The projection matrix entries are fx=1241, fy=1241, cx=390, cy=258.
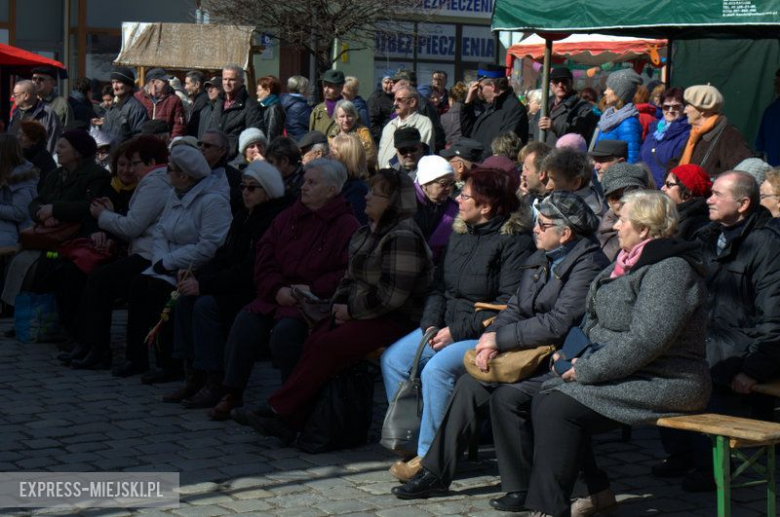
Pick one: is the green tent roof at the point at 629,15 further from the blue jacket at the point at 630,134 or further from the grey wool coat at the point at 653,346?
the grey wool coat at the point at 653,346

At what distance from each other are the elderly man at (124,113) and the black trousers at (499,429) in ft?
29.7

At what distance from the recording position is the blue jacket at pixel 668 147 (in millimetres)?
9734

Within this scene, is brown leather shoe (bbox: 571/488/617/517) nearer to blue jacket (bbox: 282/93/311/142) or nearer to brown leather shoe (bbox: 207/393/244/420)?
brown leather shoe (bbox: 207/393/244/420)

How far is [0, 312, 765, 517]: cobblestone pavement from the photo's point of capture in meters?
5.73

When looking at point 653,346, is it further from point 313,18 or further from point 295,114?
point 313,18

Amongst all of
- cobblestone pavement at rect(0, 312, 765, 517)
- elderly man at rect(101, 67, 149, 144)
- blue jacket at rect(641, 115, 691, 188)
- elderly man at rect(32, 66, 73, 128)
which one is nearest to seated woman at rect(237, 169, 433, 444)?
cobblestone pavement at rect(0, 312, 765, 517)

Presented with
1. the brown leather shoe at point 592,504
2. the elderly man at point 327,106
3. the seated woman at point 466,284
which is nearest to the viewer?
the brown leather shoe at point 592,504

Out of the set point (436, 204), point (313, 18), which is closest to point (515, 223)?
point (436, 204)

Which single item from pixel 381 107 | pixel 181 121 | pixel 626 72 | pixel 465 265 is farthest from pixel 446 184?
pixel 181 121

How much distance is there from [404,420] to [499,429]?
65cm

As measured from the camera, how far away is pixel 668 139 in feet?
32.4

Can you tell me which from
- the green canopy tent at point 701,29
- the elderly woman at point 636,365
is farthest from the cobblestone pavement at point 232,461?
the green canopy tent at point 701,29

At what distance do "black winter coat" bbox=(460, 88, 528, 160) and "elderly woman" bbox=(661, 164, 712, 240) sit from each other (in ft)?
15.0

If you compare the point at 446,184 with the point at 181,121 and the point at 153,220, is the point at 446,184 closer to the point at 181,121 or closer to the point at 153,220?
the point at 153,220
